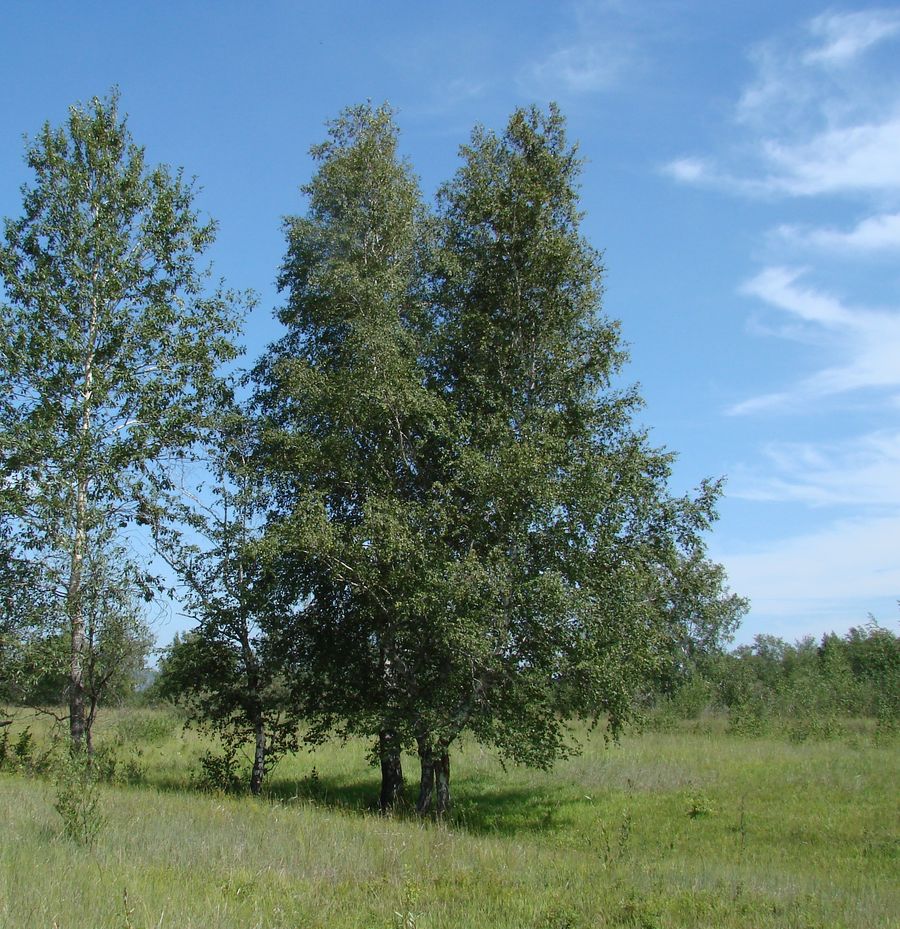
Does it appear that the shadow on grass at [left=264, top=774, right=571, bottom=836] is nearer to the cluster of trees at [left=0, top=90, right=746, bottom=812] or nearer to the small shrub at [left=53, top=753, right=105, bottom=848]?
the cluster of trees at [left=0, top=90, right=746, bottom=812]

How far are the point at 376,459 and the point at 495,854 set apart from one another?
8509mm

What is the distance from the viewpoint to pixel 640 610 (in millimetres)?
14875

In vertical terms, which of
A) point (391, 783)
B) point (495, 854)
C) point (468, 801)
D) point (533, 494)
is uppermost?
point (533, 494)

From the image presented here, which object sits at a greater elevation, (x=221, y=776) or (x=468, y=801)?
(x=221, y=776)

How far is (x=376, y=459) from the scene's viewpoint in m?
17.0

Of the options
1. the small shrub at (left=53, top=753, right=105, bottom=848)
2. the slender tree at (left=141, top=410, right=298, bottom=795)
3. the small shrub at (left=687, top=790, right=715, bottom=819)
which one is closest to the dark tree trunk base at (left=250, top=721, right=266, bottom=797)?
the slender tree at (left=141, top=410, right=298, bottom=795)

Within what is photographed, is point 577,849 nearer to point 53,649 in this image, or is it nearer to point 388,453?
point 388,453

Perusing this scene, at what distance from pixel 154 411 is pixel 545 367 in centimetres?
887

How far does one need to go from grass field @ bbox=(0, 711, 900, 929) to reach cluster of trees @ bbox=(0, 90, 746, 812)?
2.66 meters

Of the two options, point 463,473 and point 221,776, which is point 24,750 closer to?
point 221,776

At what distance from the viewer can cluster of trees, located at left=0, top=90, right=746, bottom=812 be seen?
15.0 metres

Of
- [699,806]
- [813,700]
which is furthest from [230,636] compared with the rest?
[813,700]

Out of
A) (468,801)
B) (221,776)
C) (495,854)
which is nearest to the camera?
(495,854)

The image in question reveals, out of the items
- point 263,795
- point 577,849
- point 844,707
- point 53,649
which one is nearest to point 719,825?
point 577,849
